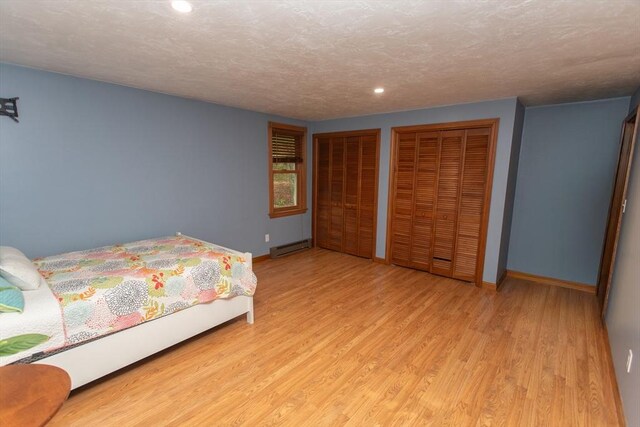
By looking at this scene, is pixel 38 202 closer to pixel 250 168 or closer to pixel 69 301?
pixel 69 301

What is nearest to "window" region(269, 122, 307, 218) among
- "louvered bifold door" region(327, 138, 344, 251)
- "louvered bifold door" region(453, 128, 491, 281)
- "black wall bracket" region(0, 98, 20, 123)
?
"louvered bifold door" region(327, 138, 344, 251)

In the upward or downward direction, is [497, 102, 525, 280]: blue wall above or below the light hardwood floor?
above

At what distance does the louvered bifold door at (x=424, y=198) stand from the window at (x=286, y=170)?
6.52 feet

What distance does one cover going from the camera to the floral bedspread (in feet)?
6.19

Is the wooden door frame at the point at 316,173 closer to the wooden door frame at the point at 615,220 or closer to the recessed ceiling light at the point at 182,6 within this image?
the wooden door frame at the point at 615,220

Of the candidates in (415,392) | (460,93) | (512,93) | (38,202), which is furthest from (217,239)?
(512,93)

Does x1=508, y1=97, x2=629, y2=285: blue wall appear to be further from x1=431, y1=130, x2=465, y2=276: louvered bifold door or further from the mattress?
the mattress

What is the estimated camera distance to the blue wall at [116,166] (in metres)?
2.57

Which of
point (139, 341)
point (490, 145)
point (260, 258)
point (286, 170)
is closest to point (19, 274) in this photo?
point (139, 341)

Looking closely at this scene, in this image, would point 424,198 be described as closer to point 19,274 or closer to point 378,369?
point 378,369

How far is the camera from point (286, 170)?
16.5ft

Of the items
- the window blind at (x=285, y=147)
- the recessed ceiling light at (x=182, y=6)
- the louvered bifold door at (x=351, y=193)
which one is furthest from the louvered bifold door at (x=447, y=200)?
the recessed ceiling light at (x=182, y=6)

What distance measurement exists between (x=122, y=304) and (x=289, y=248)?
10.4 feet

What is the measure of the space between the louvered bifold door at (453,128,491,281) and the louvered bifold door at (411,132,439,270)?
37 cm
